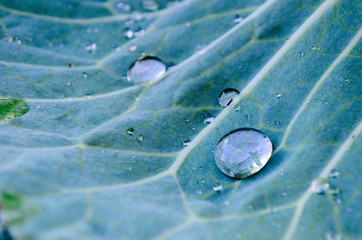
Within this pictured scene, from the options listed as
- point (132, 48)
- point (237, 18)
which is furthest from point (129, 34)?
point (237, 18)

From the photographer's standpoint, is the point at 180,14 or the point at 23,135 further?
the point at 180,14

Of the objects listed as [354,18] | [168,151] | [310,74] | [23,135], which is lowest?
[168,151]

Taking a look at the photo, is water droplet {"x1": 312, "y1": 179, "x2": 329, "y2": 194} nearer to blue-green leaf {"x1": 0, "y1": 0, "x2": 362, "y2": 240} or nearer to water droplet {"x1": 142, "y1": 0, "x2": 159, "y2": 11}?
blue-green leaf {"x1": 0, "y1": 0, "x2": 362, "y2": 240}

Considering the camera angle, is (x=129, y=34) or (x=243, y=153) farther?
(x=129, y=34)

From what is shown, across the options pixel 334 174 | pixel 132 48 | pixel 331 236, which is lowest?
pixel 331 236

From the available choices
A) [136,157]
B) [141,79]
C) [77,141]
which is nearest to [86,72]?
[141,79]

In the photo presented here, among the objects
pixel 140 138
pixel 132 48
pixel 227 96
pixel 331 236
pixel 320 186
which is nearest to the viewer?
pixel 331 236

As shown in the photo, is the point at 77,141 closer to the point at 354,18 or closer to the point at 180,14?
the point at 180,14

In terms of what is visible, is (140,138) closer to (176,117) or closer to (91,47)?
(176,117)
